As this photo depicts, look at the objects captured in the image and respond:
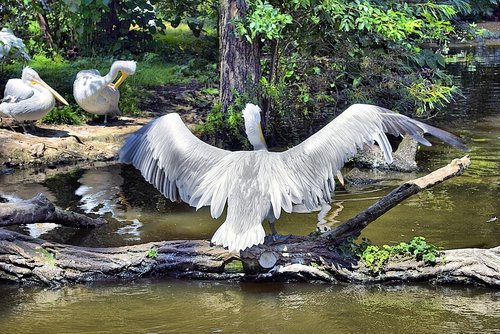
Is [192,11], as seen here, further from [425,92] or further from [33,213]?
[33,213]

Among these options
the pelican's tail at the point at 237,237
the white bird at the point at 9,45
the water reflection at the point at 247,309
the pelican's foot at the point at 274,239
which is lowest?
the water reflection at the point at 247,309

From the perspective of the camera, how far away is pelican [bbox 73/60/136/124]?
9.61m

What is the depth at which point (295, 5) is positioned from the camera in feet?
29.0

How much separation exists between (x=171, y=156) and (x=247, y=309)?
4.47 feet

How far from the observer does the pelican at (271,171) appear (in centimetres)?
514

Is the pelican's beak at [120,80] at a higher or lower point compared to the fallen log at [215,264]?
higher

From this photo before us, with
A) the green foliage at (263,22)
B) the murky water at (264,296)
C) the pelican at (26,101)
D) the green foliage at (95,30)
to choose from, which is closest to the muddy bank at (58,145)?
the pelican at (26,101)

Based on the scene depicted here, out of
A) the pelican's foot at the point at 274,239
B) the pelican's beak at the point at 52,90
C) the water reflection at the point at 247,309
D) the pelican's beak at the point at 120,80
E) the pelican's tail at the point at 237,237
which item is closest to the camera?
the water reflection at the point at 247,309

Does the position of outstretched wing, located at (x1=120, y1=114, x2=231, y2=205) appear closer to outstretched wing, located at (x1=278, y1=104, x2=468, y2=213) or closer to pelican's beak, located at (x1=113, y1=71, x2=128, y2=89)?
outstretched wing, located at (x1=278, y1=104, x2=468, y2=213)

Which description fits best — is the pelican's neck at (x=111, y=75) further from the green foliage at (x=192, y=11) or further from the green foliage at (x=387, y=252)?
the green foliage at (x=387, y=252)

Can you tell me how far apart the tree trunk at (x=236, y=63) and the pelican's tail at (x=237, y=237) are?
14.3 feet

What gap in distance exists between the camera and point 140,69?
1209 centimetres

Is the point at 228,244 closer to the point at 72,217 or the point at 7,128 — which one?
the point at 72,217

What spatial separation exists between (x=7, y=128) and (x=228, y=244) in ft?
18.2
